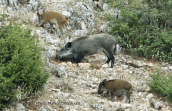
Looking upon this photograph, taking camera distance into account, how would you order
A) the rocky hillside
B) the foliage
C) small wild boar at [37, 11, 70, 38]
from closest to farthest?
1. the rocky hillside
2. small wild boar at [37, 11, 70, 38]
3. the foliage

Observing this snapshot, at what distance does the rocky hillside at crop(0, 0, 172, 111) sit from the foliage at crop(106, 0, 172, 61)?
52 cm

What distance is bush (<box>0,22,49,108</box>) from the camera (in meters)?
4.98

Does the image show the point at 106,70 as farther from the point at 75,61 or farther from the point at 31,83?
the point at 31,83

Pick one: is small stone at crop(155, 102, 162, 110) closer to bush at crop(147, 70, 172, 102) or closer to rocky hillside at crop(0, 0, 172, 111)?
rocky hillside at crop(0, 0, 172, 111)

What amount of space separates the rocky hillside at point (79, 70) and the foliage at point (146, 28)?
1.72ft

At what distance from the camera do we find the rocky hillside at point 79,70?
6105 millimetres

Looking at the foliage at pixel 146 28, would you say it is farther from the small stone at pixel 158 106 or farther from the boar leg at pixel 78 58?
the small stone at pixel 158 106

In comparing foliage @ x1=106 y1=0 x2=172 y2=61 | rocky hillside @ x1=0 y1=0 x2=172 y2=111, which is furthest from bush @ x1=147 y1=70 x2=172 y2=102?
foliage @ x1=106 y1=0 x2=172 y2=61

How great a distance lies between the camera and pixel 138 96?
24.0 feet

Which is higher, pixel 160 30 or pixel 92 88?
pixel 160 30

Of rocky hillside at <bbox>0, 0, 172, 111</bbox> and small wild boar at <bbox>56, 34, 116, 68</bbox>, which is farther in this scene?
small wild boar at <bbox>56, 34, 116, 68</bbox>

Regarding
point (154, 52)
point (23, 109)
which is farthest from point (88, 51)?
point (23, 109)

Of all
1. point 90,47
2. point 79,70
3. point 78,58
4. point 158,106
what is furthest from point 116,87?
point 90,47

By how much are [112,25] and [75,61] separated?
12.5 feet
